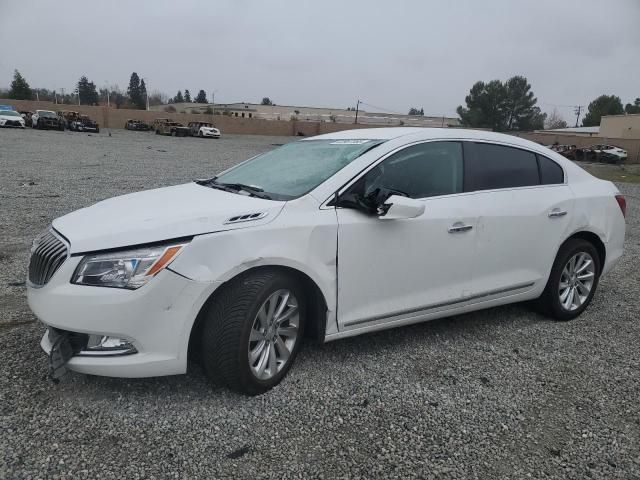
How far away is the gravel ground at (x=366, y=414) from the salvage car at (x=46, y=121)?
3777 cm

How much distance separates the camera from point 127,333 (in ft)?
8.64

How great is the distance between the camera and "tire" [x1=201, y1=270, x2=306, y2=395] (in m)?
2.80

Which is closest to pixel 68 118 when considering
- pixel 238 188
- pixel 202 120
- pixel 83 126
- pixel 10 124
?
pixel 83 126

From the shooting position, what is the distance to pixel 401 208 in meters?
3.15

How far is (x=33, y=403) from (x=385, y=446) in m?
1.94

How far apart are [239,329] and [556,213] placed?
290 cm

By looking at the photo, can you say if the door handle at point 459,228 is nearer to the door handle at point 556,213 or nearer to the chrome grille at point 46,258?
the door handle at point 556,213

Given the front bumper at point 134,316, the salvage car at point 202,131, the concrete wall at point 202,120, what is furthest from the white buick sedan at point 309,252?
the concrete wall at point 202,120

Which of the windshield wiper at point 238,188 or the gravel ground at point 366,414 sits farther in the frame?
the windshield wiper at point 238,188

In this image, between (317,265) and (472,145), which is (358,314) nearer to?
(317,265)

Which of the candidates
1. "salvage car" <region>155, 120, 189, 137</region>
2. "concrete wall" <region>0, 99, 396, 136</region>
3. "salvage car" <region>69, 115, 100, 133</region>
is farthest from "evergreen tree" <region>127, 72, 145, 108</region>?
"salvage car" <region>69, 115, 100, 133</region>

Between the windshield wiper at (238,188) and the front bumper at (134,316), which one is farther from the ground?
the windshield wiper at (238,188)

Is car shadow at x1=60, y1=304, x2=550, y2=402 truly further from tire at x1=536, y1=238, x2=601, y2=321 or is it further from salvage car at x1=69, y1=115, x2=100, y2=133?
salvage car at x1=69, y1=115, x2=100, y2=133

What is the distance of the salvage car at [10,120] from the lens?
3466cm
